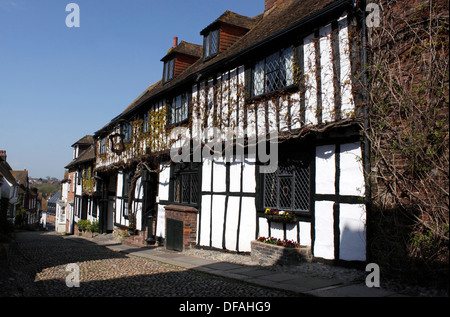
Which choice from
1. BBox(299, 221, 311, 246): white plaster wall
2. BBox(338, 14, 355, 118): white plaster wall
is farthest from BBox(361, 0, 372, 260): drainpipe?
BBox(299, 221, 311, 246): white plaster wall

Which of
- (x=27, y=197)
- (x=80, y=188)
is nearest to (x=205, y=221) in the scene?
(x=80, y=188)

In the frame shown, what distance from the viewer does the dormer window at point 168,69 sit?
1530cm

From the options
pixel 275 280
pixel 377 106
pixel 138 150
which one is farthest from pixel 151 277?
pixel 138 150

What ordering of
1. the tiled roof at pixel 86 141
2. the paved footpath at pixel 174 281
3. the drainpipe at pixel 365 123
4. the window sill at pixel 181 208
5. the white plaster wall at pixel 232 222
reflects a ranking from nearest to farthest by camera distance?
the paved footpath at pixel 174 281, the drainpipe at pixel 365 123, the white plaster wall at pixel 232 222, the window sill at pixel 181 208, the tiled roof at pixel 86 141

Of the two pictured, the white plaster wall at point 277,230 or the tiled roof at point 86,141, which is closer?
the white plaster wall at point 277,230

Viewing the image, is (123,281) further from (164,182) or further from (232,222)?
(164,182)

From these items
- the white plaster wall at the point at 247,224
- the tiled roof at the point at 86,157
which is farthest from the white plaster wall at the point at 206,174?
the tiled roof at the point at 86,157

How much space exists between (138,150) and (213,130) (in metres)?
6.00

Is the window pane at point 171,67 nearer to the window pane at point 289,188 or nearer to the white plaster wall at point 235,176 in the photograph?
the white plaster wall at point 235,176

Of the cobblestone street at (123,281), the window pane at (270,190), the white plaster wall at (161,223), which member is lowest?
the cobblestone street at (123,281)

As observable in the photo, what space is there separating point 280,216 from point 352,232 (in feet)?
5.66

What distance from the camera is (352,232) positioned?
22.7 feet

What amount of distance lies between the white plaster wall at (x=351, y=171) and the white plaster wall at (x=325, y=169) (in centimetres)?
22
